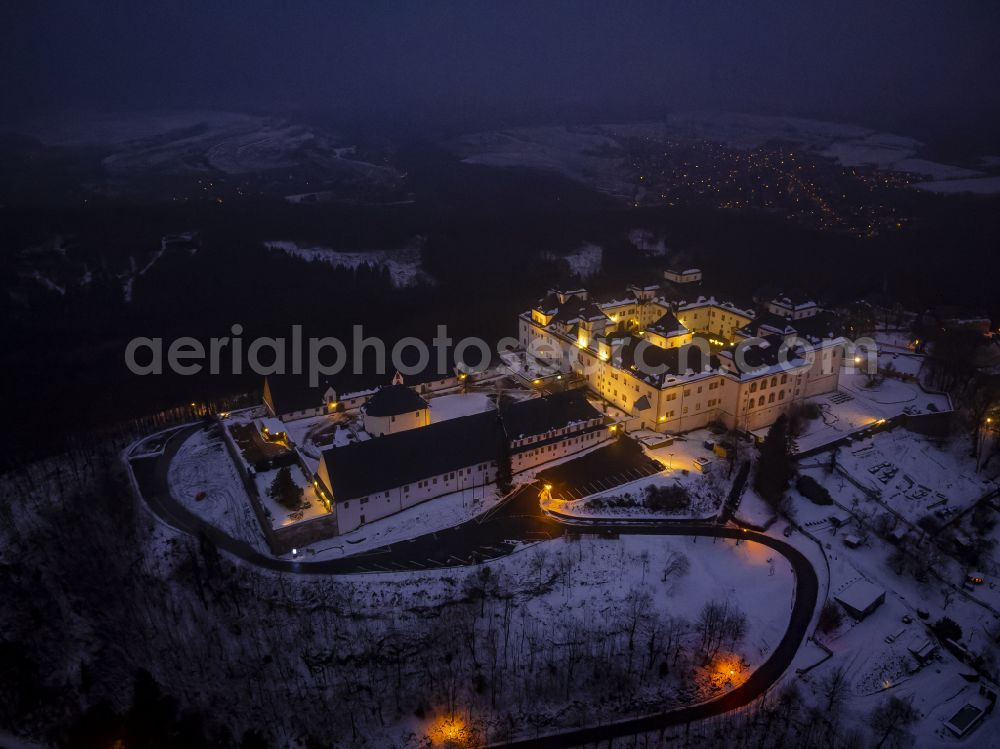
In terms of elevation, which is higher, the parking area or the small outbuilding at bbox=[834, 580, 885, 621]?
the parking area

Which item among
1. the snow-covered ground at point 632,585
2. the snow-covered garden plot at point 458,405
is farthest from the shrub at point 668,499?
the snow-covered garden plot at point 458,405

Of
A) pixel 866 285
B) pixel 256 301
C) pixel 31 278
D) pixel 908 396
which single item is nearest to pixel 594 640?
pixel 908 396

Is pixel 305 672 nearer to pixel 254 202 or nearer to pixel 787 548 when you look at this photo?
pixel 787 548

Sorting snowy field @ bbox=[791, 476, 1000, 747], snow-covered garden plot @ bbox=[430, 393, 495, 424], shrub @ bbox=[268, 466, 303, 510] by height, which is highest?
shrub @ bbox=[268, 466, 303, 510]

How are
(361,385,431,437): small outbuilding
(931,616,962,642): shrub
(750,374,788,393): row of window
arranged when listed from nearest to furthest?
(931,616,962,642): shrub < (361,385,431,437): small outbuilding < (750,374,788,393): row of window

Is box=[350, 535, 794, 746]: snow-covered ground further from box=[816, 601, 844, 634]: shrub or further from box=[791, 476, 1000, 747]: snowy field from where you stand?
box=[791, 476, 1000, 747]: snowy field

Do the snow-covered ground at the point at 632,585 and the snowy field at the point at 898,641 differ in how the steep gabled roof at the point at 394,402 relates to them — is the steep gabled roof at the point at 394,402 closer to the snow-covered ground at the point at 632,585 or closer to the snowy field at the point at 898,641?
the snow-covered ground at the point at 632,585

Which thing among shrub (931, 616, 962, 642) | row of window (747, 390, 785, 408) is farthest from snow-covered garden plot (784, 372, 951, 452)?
shrub (931, 616, 962, 642)
